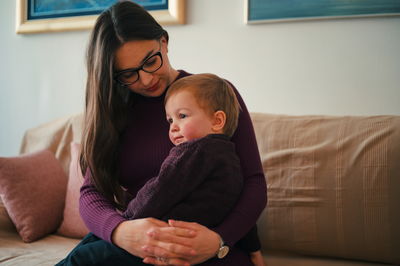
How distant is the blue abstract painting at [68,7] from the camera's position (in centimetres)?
235

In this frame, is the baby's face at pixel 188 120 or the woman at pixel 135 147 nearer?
the woman at pixel 135 147

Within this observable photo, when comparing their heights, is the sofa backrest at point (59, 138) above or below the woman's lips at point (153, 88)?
below

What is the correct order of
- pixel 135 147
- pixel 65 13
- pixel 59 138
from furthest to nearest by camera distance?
pixel 65 13 → pixel 59 138 → pixel 135 147

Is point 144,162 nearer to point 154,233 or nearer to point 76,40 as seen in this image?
point 154,233

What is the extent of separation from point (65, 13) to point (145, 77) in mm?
1404

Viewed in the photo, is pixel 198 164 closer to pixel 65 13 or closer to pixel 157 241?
pixel 157 241

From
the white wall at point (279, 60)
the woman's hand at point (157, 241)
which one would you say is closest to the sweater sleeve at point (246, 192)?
the woman's hand at point (157, 241)

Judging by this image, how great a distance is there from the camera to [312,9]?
193 centimetres

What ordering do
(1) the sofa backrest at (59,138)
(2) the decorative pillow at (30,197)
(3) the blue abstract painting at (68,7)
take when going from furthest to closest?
(3) the blue abstract painting at (68,7) → (1) the sofa backrest at (59,138) → (2) the decorative pillow at (30,197)

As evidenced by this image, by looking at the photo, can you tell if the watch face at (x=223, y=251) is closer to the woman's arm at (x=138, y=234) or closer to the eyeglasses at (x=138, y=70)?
the woman's arm at (x=138, y=234)

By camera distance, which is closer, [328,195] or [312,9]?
[328,195]

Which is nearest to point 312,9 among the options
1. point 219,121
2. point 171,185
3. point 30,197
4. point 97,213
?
point 219,121

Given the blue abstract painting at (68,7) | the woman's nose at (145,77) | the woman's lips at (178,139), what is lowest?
the woman's lips at (178,139)

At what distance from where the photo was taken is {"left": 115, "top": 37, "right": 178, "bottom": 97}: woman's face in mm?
1274
